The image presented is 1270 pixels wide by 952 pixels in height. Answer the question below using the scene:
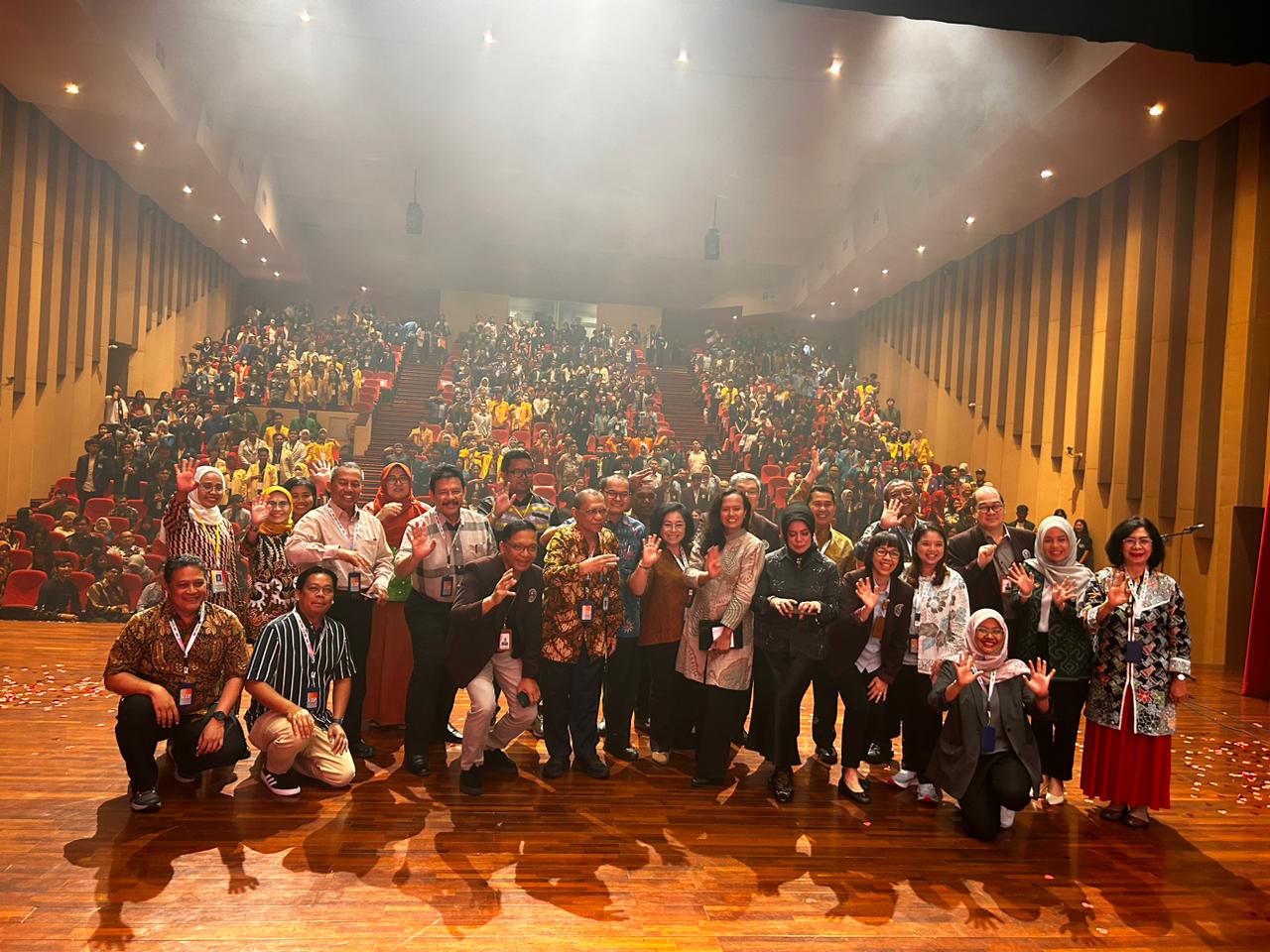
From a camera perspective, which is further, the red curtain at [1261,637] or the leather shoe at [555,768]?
the red curtain at [1261,637]

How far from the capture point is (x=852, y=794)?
13.4 ft

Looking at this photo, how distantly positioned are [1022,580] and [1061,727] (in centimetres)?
66

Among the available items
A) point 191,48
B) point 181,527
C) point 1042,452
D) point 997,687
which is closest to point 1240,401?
point 1042,452

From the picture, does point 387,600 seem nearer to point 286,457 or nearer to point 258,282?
point 286,457

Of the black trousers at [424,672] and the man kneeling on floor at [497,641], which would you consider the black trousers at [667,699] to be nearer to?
the man kneeling on floor at [497,641]

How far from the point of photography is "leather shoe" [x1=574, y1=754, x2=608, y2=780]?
4.25 metres

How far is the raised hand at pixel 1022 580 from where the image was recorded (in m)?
4.08

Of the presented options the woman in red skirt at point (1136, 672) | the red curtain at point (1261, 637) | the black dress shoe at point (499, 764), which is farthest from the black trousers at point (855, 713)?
the red curtain at point (1261, 637)

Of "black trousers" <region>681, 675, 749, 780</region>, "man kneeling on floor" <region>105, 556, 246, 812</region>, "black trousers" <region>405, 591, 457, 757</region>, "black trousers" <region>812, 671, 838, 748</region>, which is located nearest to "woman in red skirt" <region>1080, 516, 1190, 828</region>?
"black trousers" <region>812, 671, 838, 748</region>

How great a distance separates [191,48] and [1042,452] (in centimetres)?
1140

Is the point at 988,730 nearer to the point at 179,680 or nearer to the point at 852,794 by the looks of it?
the point at 852,794

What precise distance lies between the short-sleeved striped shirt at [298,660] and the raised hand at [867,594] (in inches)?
86.7

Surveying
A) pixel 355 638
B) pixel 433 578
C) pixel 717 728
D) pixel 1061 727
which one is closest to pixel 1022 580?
pixel 1061 727

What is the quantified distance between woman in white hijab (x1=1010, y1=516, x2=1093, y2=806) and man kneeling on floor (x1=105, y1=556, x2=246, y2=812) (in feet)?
10.8
